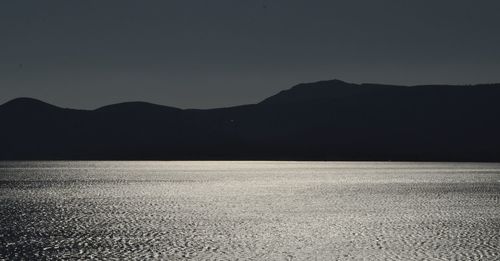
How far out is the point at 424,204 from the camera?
291ft

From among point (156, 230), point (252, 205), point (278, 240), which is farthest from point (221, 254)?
point (252, 205)

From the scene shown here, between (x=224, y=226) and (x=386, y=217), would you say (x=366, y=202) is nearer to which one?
(x=386, y=217)

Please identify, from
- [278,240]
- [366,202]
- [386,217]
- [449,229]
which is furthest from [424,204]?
[278,240]

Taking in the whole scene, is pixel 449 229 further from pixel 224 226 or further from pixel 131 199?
pixel 131 199

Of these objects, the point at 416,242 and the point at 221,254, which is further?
the point at 416,242

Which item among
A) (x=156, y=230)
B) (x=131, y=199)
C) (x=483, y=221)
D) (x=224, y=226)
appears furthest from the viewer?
(x=131, y=199)

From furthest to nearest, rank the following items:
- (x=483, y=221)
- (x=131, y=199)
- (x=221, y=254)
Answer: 1. (x=131, y=199)
2. (x=483, y=221)
3. (x=221, y=254)

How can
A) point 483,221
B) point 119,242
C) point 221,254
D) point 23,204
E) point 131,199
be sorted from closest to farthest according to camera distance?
point 221,254
point 119,242
point 483,221
point 23,204
point 131,199

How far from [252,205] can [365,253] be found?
43779 millimetres

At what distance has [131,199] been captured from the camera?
98312 millimetres

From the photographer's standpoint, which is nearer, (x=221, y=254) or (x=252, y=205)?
(x=221, y=254)

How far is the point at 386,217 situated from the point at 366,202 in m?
24.1

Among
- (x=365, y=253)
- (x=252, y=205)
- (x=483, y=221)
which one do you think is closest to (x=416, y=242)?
(x=365, y=253)

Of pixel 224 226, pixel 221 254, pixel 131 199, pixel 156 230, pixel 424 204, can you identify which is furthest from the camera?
pixel 131 199
